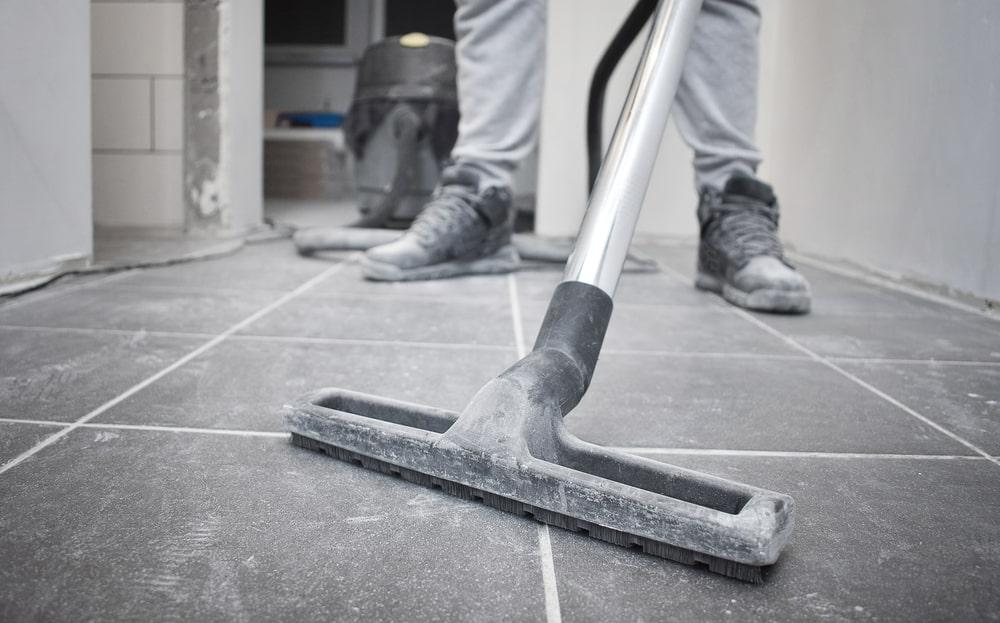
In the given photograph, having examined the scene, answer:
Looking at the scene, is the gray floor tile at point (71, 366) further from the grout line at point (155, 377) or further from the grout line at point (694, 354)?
the grout line at point (694, 354)

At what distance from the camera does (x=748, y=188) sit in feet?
4.73

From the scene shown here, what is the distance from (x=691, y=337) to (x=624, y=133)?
43cm

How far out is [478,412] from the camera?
49cm

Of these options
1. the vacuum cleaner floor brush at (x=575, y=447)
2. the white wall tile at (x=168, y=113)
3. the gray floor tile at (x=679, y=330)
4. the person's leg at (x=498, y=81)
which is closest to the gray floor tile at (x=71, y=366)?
the vacuum cleaner floor brush at (x=575, y=447)

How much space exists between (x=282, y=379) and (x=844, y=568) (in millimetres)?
514

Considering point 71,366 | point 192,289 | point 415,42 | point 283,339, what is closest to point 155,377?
point 71,366

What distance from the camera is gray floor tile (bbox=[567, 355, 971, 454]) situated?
625 millimetres

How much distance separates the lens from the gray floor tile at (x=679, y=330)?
3.20 ft

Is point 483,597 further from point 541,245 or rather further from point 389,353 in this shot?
point 541,245

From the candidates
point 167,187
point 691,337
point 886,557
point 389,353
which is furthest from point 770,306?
point 167,187

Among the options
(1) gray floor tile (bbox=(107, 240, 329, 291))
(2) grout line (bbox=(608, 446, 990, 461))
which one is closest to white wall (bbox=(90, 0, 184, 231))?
(1) gray floor tile (bbox=(107, 240, 329, 291))

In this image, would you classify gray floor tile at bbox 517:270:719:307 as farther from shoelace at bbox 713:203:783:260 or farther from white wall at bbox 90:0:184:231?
white wall at bbox 90:0:184:231

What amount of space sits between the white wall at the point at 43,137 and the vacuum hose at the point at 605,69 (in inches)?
32.8

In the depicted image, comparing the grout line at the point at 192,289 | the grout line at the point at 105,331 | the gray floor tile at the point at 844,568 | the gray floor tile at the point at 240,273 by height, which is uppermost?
the gray floor tile at the point at 844,568
